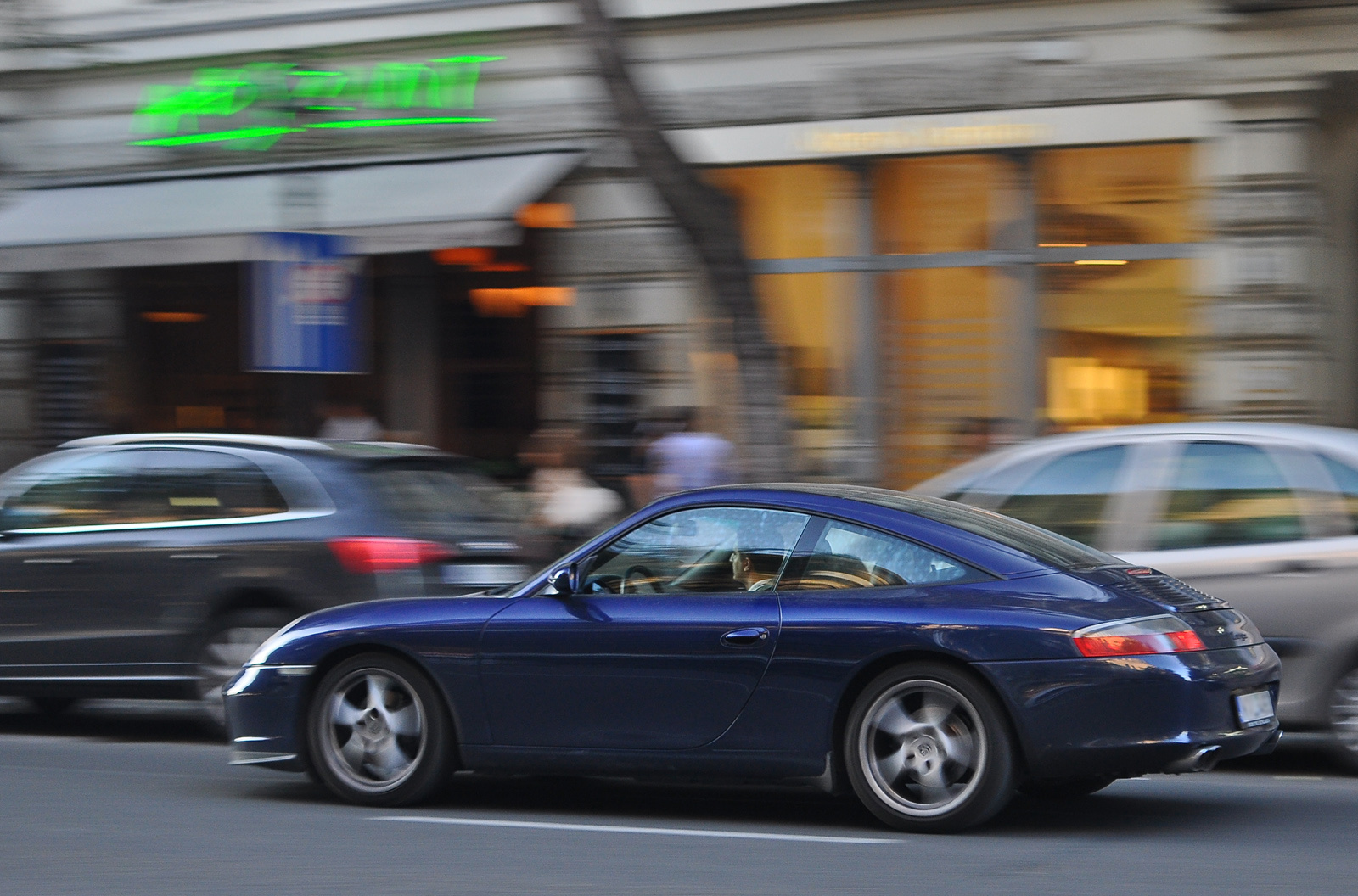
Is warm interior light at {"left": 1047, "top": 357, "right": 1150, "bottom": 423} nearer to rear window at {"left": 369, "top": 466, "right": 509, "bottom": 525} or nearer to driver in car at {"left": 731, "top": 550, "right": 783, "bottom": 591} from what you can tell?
rear window at {"left": 369, "top": 466, "right": 509, "bottom": 525}

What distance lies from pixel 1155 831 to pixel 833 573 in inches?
56.9

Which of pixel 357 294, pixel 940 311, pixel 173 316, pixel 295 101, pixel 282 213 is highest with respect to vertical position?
pixel 295 101

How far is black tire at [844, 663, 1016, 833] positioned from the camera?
242 inches

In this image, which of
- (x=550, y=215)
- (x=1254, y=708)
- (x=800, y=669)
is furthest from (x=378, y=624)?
(x=550, y=215)

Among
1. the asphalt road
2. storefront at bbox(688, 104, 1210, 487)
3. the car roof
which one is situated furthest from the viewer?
storefront at bbox(688, 104, 1210, 487)

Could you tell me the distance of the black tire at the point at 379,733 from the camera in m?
7.05

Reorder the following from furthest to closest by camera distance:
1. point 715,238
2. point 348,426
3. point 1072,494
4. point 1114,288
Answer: point 348,426, point 1114,288, point 715,238, point 1072,494

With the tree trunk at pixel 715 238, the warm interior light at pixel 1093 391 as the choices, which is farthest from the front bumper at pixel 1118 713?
the warm interior light at pixel 1093 391

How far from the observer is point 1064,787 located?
7.04 metres

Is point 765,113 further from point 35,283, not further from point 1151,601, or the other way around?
point 1151,601

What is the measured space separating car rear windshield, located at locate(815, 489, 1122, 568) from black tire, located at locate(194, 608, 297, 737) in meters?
3.63

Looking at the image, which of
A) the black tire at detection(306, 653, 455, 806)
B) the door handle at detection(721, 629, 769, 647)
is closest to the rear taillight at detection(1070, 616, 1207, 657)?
the door handle at detection(721, 629, 769, 647)

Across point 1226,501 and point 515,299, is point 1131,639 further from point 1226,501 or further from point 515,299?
point 515,299

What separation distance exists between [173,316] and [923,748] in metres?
13.5
